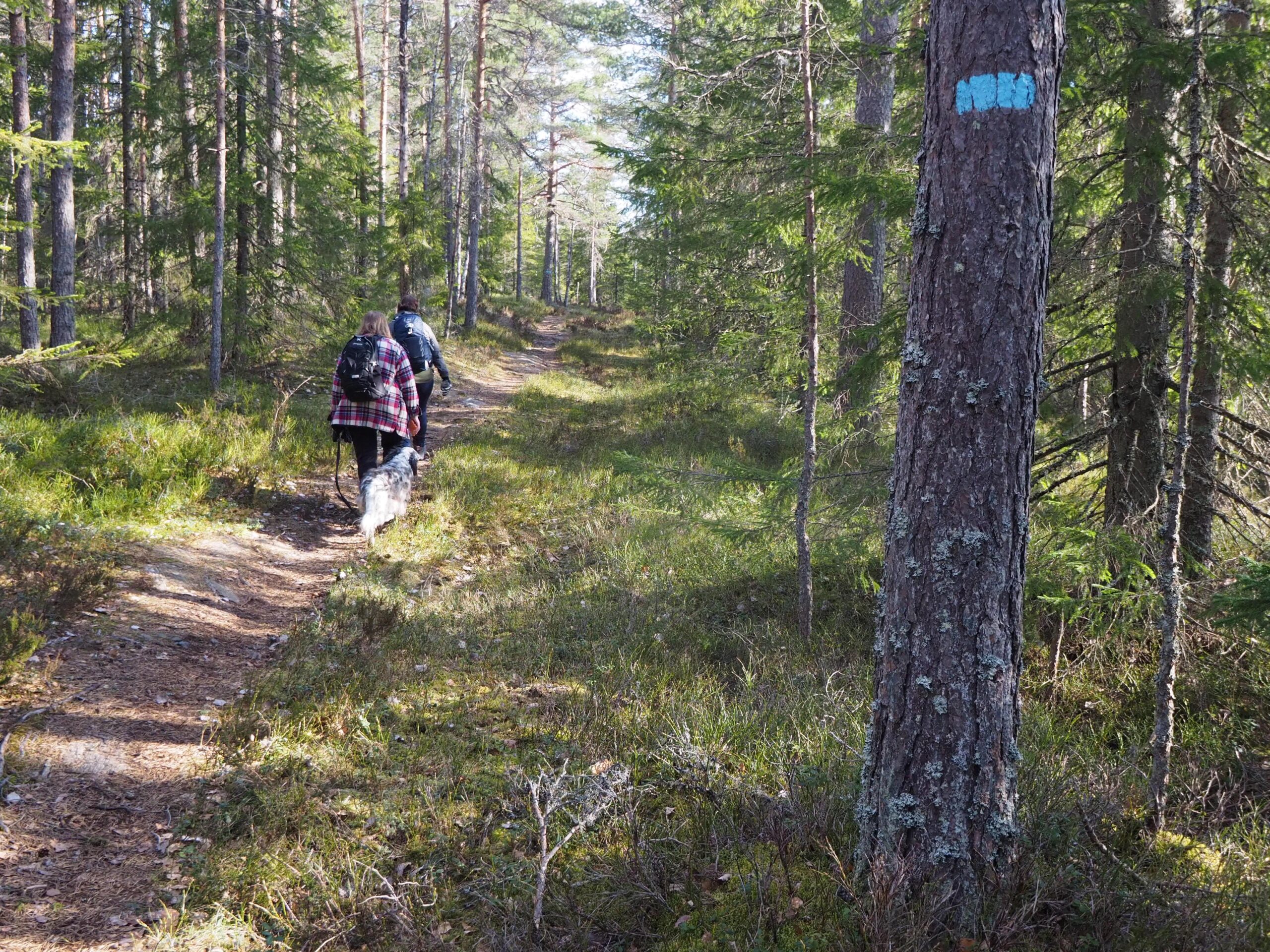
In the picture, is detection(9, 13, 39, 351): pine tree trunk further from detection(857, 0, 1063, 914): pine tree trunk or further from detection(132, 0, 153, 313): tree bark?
detection(857, 0, 1063, 914): pine tree trunk

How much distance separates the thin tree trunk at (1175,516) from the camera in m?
3.46

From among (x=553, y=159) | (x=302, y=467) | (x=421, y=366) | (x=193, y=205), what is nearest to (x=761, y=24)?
(x=421, y=366)

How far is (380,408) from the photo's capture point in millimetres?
7824

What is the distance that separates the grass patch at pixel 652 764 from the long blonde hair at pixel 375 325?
2.30 metres

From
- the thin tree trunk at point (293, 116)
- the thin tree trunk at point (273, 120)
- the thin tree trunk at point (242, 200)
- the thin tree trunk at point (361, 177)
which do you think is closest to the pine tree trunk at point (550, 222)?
the thin tree trunk at point (361, 177)

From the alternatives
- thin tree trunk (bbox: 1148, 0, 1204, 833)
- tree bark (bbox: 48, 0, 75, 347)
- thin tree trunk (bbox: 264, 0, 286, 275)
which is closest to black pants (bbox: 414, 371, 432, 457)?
thin tree trunk (bbox: 264, 0, 286, 275)

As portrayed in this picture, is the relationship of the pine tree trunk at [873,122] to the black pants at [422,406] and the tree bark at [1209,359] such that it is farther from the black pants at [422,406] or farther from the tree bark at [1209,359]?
the black pants at [422,406]

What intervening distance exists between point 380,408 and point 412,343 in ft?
6.68

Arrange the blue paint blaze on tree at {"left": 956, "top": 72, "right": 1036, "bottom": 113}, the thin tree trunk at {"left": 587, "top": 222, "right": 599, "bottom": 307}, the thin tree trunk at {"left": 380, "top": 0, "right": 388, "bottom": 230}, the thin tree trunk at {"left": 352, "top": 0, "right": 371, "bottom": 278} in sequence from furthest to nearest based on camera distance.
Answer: the thin tree trunk at {"left": 587, "top": 222, "right": 599, "bottom": 307}, the thin tree trunk at {"left": 380, "top": 0, "right": 388, "bottom": 230}, the thin tree trunk at {"left": 352, "top": 0, "right": 371, "bottom": 278}, the blue paint blaze on tree at {"left": 956, "top": 72, "right": 1036, "bottom": 113}

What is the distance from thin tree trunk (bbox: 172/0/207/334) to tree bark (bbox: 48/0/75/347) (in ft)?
5.28

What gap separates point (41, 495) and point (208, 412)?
11.0ft

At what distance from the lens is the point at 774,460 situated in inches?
466

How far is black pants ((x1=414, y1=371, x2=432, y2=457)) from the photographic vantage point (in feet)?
29.9

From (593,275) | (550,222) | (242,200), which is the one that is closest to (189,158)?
(242,200)
